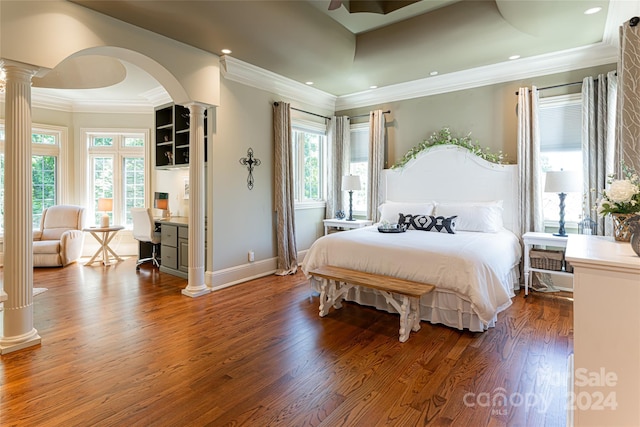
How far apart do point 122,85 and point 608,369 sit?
255 inches

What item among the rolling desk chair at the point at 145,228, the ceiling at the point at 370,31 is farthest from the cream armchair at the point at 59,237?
the ceiling at the point at 370,31

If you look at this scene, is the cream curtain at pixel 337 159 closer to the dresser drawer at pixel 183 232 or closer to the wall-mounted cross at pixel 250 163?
the wall-mounted cross at pixel 250 163

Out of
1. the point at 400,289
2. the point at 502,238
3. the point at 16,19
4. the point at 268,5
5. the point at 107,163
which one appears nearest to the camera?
the point at 16,19

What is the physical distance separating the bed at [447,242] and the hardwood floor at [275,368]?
280 mm

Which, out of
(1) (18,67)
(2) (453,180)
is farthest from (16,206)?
(2) (453,180)

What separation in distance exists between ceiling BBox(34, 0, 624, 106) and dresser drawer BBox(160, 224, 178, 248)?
89.3 inches

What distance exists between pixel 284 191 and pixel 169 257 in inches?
78.4

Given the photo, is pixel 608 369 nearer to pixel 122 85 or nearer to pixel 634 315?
pixel 634 315

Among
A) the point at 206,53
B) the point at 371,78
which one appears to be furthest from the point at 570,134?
the point at 206,53

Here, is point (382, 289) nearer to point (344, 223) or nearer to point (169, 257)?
point (344, 223)

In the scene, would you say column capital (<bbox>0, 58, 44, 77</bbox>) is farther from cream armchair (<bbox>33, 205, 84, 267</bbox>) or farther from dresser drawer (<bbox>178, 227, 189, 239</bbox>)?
cream armchair (<bbox>33, 205, 84, 267</bbox>)

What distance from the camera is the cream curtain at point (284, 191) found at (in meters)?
4.91

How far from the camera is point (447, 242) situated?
11.2 feet

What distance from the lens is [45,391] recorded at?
2100 millimetres
